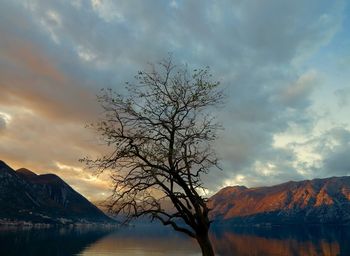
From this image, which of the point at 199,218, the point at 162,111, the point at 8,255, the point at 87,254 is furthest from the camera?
the point at 87,254

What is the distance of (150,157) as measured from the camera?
1853 cm

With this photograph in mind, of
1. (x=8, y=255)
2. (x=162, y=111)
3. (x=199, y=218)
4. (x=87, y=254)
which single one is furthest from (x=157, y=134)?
(x=87, y=254)

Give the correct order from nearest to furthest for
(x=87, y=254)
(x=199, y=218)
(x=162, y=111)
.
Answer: (x=199, y=218), (x=162, y=111), (x=87, y=254)

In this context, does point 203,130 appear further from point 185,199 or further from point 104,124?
point 104,124

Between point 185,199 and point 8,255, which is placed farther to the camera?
point 8,255

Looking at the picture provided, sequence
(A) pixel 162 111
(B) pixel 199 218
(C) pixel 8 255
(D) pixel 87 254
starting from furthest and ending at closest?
1. (D) pixel 87 254
2. (C) pixel 8 255
3. (A) pixel 162 111
4. (B) pixel 199 218

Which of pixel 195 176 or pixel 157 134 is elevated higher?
pixel 157 134

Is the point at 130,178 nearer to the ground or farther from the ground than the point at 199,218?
farther from the ground

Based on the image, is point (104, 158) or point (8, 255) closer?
point (104, 158)

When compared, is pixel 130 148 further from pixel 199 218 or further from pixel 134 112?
pixel 199 218

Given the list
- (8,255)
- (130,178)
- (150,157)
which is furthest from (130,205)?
(8,255)

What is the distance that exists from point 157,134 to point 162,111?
118cm

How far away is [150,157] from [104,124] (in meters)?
2.85

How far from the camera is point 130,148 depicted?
1883 cm
